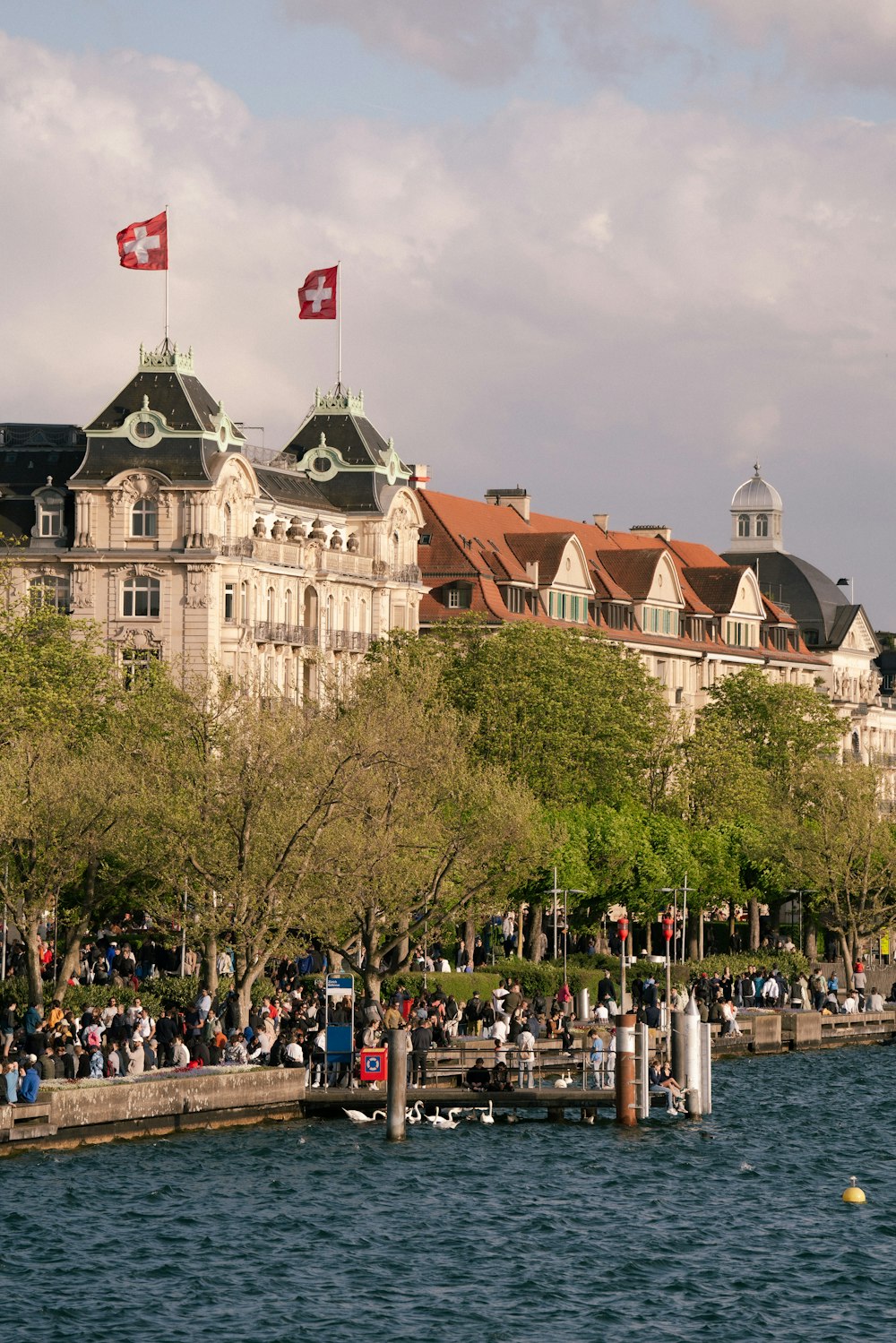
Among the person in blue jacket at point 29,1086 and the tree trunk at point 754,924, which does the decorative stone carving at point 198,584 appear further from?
the person in blue jacket at point 29,1086

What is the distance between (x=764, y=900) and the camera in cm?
12106

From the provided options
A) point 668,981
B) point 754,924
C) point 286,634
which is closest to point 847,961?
point 754,924

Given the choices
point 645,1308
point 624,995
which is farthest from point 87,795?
point 645,1308

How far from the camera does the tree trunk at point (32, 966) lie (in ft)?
245

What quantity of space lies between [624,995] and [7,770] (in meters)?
23.9

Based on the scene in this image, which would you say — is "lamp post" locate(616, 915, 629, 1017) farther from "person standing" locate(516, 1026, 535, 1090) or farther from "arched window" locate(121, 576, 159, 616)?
"arched window" locate(121, 576, 159, 616)

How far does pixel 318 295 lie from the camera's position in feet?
398

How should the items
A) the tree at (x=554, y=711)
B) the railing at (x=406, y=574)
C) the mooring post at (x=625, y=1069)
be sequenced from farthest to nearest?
the railing at (x=406, y=574) → the tree at (x=554, y=711) → the mooring post at (x=625, y=1069)

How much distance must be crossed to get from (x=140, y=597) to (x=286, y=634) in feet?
24.3

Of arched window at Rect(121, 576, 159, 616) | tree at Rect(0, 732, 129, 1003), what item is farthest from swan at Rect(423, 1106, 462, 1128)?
arched window at Rect(121, 576, 159, 616)

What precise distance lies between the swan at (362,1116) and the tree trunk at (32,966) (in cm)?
929

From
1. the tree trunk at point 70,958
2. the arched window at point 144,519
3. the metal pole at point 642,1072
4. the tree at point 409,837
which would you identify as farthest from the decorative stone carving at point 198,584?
the metal pole at point 642,1072

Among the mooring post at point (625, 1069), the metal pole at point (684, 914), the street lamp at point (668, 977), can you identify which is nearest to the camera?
the mooring post at point (625, 1069)

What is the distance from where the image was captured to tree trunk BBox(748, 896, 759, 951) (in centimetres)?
11950
